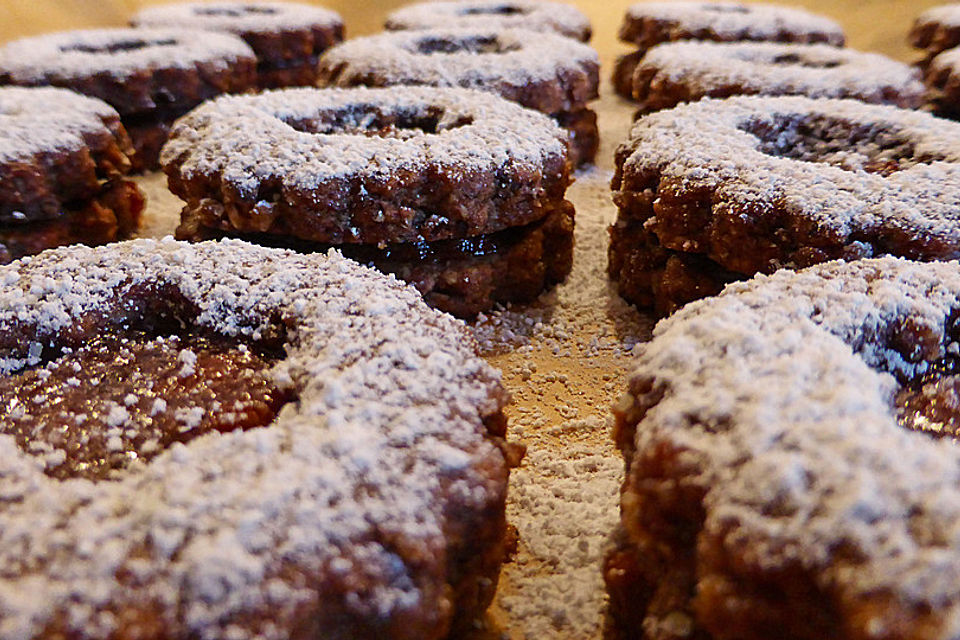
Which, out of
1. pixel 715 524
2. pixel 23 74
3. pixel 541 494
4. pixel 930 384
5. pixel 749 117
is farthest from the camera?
pixel 23 74

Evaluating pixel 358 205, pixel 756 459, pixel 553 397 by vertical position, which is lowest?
pixel 553 397

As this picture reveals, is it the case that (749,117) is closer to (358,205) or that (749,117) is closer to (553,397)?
(553,397)

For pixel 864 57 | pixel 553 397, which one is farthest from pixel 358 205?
pixel 864 57

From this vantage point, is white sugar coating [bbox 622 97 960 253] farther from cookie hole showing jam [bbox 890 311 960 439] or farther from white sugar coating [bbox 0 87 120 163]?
white sugar coating [bbox 0 87 120 163]

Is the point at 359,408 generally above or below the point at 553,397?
above

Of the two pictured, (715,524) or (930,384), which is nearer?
(715,524)

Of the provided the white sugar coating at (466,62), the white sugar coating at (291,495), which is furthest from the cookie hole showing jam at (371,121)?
the white sugar coating at (291,495)

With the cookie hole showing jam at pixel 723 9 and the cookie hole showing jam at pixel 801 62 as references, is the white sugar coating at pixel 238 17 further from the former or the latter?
the cookie hole showing jam at pixel 801 62
